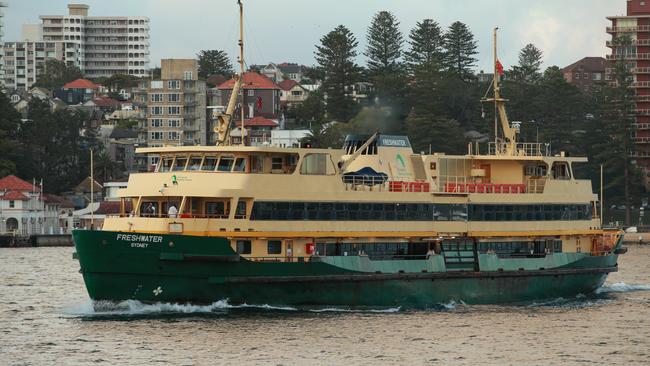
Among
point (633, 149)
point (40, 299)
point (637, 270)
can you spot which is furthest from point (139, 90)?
point (40, 299)

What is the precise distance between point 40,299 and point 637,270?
103ft

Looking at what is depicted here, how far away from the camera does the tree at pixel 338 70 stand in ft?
412

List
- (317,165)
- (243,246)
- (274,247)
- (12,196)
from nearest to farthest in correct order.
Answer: (243,246)
(274,247)
(317,165)
(12,196)

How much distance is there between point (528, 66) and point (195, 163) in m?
92.5

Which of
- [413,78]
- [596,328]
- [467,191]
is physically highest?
[413,78]

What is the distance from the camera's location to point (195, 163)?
46.2m

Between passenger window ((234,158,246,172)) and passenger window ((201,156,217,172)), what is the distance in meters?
0.67

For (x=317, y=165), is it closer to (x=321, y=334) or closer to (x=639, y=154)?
(x=321, y=334)

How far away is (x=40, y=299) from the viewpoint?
5359cm

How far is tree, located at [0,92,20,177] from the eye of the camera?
115m

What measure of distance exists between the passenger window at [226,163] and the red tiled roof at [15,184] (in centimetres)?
6597

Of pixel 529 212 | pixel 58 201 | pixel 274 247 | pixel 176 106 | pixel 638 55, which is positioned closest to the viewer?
pixel 274 247

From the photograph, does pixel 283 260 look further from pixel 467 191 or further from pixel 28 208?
pixel 28 208

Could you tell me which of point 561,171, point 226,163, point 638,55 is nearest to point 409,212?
point 226,163
